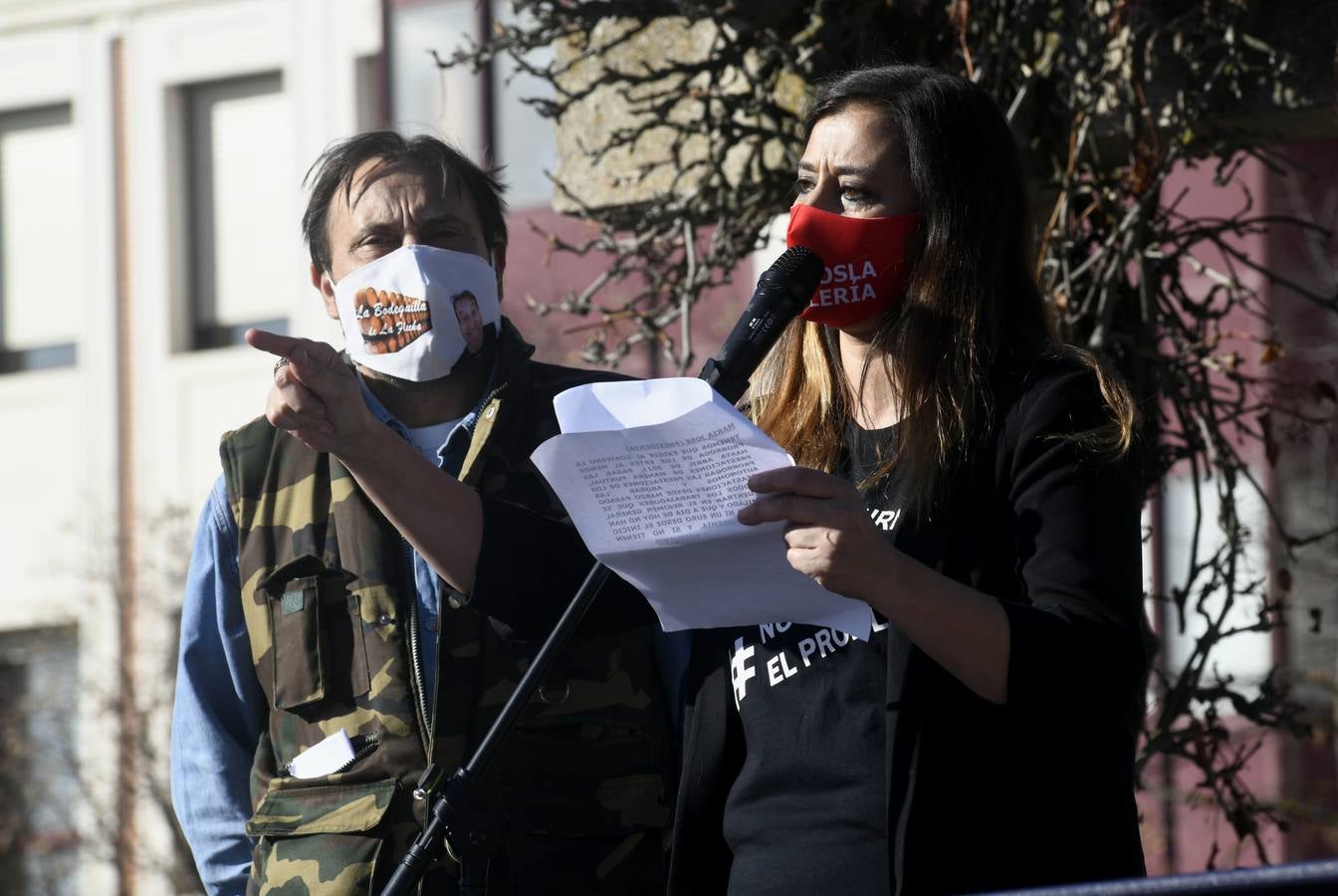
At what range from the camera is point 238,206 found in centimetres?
1527

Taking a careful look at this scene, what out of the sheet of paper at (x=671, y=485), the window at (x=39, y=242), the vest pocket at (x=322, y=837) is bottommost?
the vest pocket at (x=322, y=837)

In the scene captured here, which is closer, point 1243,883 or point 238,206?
point 1243,883

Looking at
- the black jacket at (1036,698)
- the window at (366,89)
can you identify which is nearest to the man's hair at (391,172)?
the black jacket at (1036,698)

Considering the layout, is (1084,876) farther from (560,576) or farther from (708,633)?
(560,576)

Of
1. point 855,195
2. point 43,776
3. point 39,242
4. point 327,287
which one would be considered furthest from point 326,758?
point 39,242

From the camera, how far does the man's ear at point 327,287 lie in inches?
135

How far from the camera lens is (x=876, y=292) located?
2613 mm

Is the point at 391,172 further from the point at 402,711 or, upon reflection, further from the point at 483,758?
the point at 483,758

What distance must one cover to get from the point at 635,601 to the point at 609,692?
32cm

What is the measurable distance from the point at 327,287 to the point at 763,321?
4.23ft

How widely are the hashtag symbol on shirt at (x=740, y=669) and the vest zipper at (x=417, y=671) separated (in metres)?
0.63

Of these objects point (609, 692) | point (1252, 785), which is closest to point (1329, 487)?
point (1252, 785)

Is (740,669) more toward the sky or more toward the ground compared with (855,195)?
more toward the ground

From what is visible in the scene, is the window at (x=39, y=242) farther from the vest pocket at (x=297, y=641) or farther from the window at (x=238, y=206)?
the vest pocket at (x=297, y=641)
